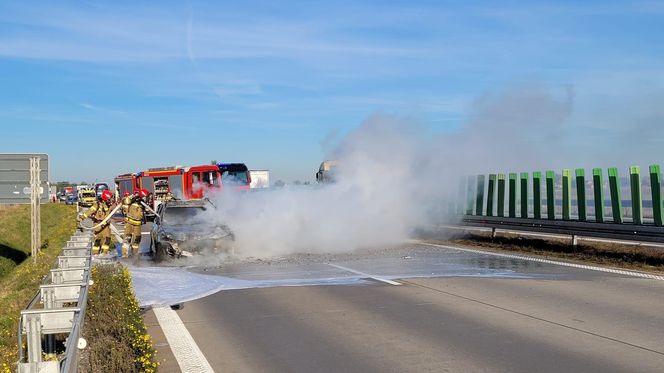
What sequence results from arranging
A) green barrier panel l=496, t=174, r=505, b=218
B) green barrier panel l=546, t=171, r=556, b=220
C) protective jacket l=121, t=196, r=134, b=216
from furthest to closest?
green barrier panel l=496, t=174, r=505, b=218, green barrier panel l=546, t=171, r=556, b=220, protective jacket l=121, t=196, r=134, b=216

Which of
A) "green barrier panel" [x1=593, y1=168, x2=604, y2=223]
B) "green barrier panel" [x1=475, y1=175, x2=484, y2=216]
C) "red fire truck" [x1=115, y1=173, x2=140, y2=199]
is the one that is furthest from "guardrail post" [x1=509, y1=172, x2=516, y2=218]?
"red fire truck" [x1=115, y1=173, x2=140, y2=199]

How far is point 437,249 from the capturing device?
741 inches

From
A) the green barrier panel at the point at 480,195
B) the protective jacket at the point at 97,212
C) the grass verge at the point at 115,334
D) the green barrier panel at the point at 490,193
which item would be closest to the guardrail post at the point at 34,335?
the grass verge at the point at 115,334

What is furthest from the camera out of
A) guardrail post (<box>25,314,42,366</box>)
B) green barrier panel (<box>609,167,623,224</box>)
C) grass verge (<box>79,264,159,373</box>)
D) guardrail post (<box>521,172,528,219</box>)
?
guardrail post (<box>521,172,528,219</box>)

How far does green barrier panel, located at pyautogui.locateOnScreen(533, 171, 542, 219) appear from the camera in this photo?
64.6 feet

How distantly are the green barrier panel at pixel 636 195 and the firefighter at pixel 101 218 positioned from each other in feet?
42.9

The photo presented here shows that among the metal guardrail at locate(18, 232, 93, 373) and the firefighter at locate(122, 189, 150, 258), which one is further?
the firefighter at locate(122, 189, 150, 258)

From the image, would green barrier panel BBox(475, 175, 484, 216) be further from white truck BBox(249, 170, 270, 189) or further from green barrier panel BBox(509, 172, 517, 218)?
white truck BBox(249, 170, 270, 189)

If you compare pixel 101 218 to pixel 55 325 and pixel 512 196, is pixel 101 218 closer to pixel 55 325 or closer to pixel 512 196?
pixel 512 196

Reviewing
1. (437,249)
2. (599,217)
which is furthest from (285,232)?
(599,217)

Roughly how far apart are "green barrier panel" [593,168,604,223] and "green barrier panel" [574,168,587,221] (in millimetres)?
385

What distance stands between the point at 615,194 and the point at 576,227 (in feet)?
4.55

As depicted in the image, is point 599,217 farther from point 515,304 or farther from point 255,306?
point 255,306

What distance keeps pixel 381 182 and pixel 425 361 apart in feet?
47.7
